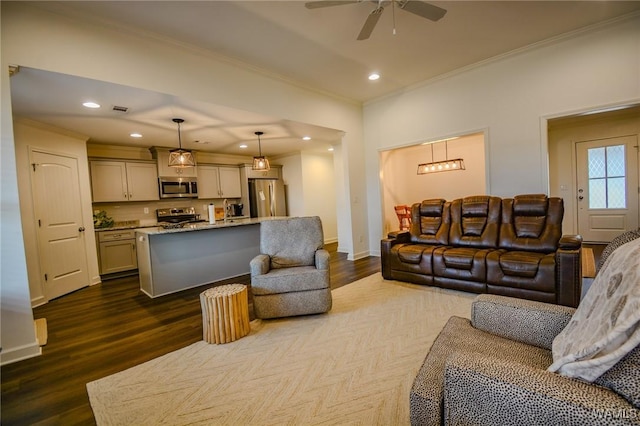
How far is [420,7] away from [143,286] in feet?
15.8

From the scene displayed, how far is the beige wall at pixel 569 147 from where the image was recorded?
225 inches

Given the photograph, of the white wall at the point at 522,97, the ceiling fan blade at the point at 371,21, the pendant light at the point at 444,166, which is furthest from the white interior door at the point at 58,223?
the pendant light at the point at 444,166

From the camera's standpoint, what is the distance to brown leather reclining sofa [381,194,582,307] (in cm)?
285

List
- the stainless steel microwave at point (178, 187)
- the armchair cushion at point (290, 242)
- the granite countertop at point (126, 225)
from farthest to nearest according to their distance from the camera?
the stainless steel microwave at point (178, 187) < the granite countertop at point (126, 225) < the armchair cushion at point (290, 242)

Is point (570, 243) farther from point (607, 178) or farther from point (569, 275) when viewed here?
point (607, 178)

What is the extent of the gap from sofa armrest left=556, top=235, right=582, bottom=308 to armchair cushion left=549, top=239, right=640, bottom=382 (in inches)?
82.0

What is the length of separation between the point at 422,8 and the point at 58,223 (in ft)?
17.8

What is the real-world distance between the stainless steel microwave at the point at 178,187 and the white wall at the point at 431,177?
14.3 feet

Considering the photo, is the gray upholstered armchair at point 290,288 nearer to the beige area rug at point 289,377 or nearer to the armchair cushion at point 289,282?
the armchair cushion at point 289,282

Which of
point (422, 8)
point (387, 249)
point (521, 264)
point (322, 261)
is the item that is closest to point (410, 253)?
point (387, 249)

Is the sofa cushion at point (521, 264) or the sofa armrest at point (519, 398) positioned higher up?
the sofa armrest at point (519, 398)

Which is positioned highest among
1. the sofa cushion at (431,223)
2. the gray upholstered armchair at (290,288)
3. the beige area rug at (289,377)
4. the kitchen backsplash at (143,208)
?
the kitchen backsplash at (143,208)

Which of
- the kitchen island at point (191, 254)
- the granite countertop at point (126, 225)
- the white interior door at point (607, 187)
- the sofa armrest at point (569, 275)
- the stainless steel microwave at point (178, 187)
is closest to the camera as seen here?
the sofa armrest at point (569, 275)

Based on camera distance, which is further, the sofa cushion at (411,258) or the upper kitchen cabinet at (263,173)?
the upper kitchen cabinet at (263,173)
